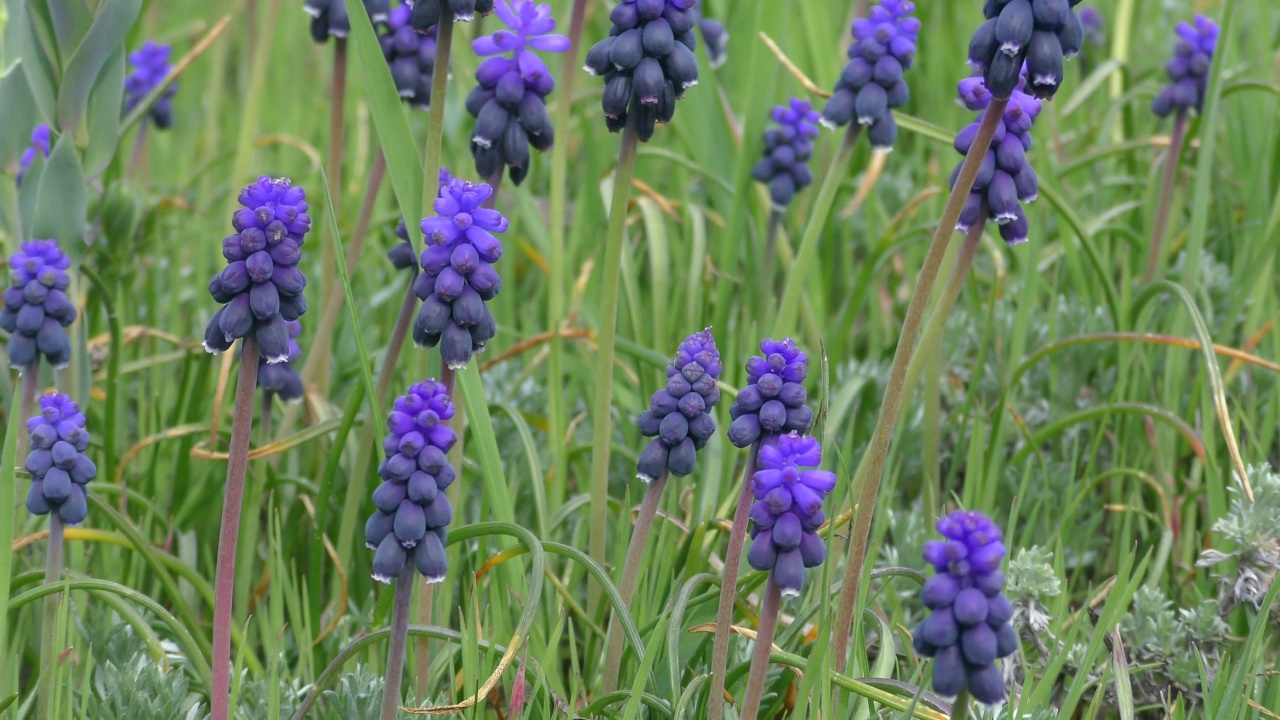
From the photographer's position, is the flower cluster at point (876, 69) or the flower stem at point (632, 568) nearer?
the flower stem at point (632, 568)

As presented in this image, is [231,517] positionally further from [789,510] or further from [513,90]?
[513,90]

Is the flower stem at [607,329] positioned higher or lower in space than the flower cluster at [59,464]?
higher

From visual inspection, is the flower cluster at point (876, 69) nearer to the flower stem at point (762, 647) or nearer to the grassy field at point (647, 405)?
the grassy field at point (647, 405)

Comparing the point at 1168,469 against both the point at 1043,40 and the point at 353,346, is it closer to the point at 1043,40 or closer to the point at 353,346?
the point at 1043,40

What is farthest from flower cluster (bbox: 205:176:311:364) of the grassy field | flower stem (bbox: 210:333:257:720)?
the grassy field

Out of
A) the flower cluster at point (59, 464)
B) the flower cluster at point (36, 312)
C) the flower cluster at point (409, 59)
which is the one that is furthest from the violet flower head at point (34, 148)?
the flower cluster at point (59, 464)

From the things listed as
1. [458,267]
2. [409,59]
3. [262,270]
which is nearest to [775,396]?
[458,267]

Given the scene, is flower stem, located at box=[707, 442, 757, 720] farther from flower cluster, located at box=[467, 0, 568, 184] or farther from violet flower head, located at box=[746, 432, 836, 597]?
flower cluster, located at box=[467, 0, 568, 184]
